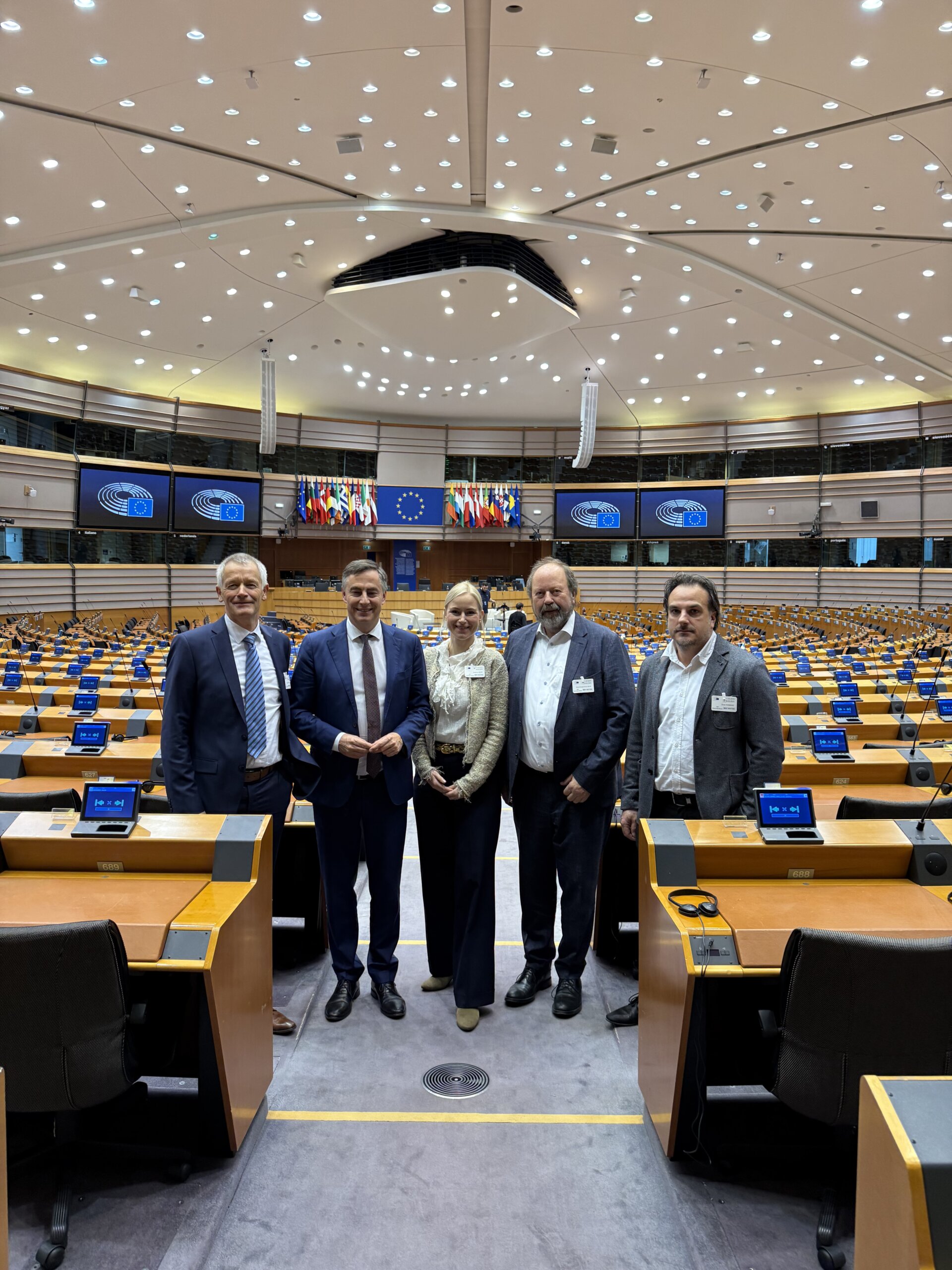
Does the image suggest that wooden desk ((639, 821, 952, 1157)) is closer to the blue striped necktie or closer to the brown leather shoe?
→ the brown leather shoe

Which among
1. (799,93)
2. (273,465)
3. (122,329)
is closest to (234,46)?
(799,93)

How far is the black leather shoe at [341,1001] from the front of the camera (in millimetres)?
3012

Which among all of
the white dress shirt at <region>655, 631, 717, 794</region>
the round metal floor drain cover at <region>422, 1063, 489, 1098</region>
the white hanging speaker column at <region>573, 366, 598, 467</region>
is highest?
the white hanging speaker column at <region>573, 366, 598, 467</region>

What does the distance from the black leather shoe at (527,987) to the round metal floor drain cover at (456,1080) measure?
45 centimetres

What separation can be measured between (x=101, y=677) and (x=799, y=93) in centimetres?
905

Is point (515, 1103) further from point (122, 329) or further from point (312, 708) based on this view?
point (122, 329)

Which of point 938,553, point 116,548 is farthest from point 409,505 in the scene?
point 938,553

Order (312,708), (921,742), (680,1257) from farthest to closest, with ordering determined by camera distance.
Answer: (921,742)
(312,708)
(680,1257)

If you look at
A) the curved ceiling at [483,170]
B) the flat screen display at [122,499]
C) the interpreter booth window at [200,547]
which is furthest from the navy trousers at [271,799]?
the interpreter booth window at [200,547]

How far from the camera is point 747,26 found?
736 cm

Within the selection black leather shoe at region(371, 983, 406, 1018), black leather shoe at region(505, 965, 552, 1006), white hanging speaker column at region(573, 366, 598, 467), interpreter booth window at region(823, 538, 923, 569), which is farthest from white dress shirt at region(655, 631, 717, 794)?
interpreter booth window at region(823, 538, 923, 569)

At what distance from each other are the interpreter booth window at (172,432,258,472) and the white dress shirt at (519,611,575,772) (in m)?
21.0

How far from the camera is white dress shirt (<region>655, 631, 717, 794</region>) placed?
2883 mm

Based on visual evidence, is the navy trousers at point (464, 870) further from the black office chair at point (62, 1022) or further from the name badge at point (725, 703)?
the black office chair at point (62, 1022)
